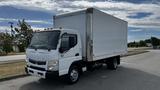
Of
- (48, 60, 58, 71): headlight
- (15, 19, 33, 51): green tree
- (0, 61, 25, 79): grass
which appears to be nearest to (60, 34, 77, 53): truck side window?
(48, 60, 58, 71): headlight

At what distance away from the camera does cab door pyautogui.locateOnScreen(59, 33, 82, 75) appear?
8509 mm

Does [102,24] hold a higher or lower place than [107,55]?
higher

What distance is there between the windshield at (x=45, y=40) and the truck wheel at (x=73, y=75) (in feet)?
4.87

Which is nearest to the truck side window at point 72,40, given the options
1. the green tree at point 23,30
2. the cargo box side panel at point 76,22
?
the cargo box side panel at point 76,22

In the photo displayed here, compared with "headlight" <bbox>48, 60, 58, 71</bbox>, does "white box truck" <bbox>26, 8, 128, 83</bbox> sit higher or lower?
higher

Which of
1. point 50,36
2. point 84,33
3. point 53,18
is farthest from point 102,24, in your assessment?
point 50,36

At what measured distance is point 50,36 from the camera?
870cm

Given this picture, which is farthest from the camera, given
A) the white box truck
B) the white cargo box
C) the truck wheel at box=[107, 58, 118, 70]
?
the truck wheel at box=[107, 58, 118, 70]

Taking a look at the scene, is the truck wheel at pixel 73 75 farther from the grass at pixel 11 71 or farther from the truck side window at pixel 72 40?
the grass at pixel 11 71

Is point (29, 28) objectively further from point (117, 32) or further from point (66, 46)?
point (66, 46)

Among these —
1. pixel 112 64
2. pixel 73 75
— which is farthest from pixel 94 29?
pixel 112 64

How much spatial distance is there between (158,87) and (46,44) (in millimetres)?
5022

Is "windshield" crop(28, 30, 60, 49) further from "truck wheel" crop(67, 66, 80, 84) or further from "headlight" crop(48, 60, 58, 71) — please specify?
"truck wheel" crop(67, 66, 80, 84)

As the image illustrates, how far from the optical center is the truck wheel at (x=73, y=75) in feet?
29.8
